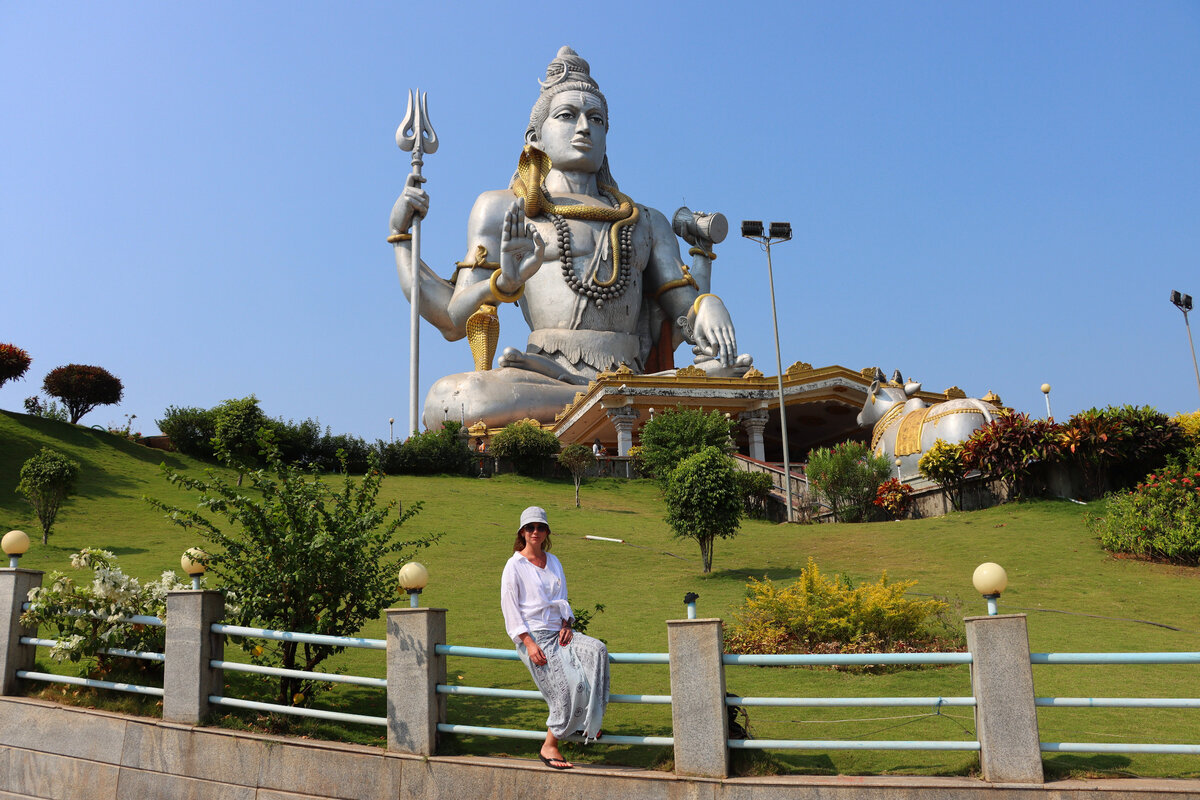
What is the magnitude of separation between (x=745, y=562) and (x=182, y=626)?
8147 mm

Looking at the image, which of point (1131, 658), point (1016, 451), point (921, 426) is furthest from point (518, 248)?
point (1131, 658)

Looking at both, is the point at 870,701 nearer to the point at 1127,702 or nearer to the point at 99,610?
the point at 1127,702

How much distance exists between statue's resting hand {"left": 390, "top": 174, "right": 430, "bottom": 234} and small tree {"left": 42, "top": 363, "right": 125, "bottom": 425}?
9.49 metres

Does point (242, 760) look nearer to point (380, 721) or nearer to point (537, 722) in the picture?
point (380, 721)

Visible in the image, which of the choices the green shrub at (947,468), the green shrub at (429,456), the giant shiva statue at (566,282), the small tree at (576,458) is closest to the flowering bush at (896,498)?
the green shrub at (947,468)

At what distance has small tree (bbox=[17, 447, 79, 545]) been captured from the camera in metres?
13.3

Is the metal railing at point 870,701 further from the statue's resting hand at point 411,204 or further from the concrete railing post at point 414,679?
the statue's resting hand at point 411,204

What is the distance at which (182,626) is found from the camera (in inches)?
250

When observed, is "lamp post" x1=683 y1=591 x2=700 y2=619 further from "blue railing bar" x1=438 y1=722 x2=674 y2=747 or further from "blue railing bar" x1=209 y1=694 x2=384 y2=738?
"blue railing bar" x1=209 y1=694 x2=384 y2=738

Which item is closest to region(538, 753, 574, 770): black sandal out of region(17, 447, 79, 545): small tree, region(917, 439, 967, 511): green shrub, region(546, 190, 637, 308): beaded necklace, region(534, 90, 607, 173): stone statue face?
region(17, 447, 79, 545): small tree

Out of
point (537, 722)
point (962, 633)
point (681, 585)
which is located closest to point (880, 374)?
point (681, 585)

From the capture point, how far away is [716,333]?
1120 inches

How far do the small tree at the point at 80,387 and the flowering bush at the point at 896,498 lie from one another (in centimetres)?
1673

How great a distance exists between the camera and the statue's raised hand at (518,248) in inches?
1003
